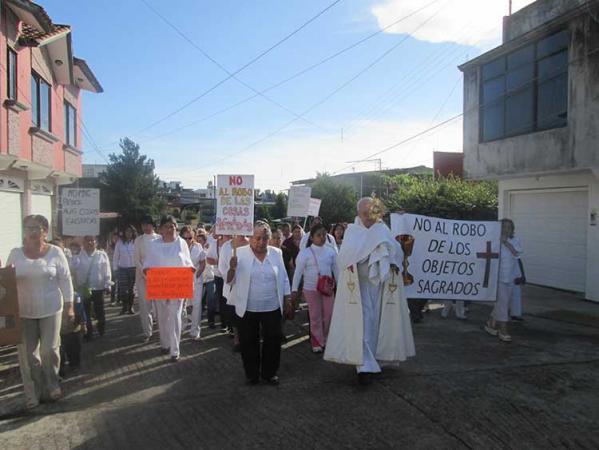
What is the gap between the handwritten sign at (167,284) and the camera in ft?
23.7

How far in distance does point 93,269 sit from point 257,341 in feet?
13.0

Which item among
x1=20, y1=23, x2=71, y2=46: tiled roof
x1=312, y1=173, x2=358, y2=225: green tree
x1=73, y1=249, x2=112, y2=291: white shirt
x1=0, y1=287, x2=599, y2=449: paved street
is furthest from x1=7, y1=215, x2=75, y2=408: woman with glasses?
x1=312, y1=173, x2=358, y2=225: green tree

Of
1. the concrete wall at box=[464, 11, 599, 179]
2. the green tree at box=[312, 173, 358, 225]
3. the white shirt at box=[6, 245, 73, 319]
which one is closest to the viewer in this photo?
the white shirt at box=[6, 245, 73, 319]

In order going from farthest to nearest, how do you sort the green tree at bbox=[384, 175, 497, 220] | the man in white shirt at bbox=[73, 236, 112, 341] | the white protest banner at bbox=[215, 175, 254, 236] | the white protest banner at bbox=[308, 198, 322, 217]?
1. the green tree at bbox=[384, 175, 497, 220]
2. the white protest banner at bbox=[308, 198, 322, 217]
3. the man in white shirt at bbox=[73, 236, 112, 341]
4. the white protest banner at bbox=[215, 175, 254, 236]

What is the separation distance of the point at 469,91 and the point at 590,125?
5.14m

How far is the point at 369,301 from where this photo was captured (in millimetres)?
5992

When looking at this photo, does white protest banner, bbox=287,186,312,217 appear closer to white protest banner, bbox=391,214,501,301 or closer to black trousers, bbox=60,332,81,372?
white protest banner, bbox=391,214,501,301

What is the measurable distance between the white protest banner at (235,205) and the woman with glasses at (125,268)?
15.7ft

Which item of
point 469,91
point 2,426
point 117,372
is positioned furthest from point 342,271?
point 469,91

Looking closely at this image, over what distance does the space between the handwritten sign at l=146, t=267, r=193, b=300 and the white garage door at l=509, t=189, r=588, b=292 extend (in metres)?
10.2

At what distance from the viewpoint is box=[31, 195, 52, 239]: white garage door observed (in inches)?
599

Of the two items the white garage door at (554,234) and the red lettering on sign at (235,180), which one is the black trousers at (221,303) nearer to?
the red lettering on sign at (235,180)

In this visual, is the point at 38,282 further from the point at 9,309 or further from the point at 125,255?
the point at 125,255

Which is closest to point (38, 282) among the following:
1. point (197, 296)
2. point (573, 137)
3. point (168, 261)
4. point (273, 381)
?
point (168, 261)
